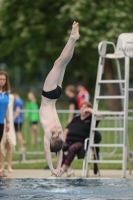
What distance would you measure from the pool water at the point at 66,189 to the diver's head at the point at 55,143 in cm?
64

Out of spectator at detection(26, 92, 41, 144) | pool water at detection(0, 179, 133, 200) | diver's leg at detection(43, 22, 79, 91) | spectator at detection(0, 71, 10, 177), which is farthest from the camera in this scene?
spectator at detection(26, 92, 41, 144)

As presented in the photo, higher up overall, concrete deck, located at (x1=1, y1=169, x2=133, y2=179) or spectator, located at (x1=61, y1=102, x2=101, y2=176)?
spectator, located at (x1=61, y1=102, x2=101, y2=176)

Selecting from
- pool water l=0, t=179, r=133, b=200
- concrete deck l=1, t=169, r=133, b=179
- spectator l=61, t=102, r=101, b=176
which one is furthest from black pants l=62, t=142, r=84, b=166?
pool water l=0, t=179, r=133, b=200

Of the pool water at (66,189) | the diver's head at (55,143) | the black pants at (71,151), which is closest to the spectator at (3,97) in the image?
the black pants at (71,151)

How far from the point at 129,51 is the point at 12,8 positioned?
1781cm

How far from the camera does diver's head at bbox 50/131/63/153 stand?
11.4m

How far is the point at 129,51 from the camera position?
46.5ft

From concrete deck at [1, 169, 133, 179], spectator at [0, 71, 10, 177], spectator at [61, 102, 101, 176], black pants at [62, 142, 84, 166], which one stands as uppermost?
spectator at [0, 71, 10, 177]

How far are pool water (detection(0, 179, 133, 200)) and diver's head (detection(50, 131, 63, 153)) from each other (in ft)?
2.10

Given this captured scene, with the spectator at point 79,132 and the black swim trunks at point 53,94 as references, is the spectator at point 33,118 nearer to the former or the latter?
the spectator at point 79,132

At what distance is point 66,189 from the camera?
1167 centimetres

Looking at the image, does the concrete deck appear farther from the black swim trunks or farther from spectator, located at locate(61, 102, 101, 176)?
the black swim trunks

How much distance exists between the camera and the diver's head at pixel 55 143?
11352 millimetres

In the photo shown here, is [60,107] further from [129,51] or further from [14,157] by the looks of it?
[129,51]
